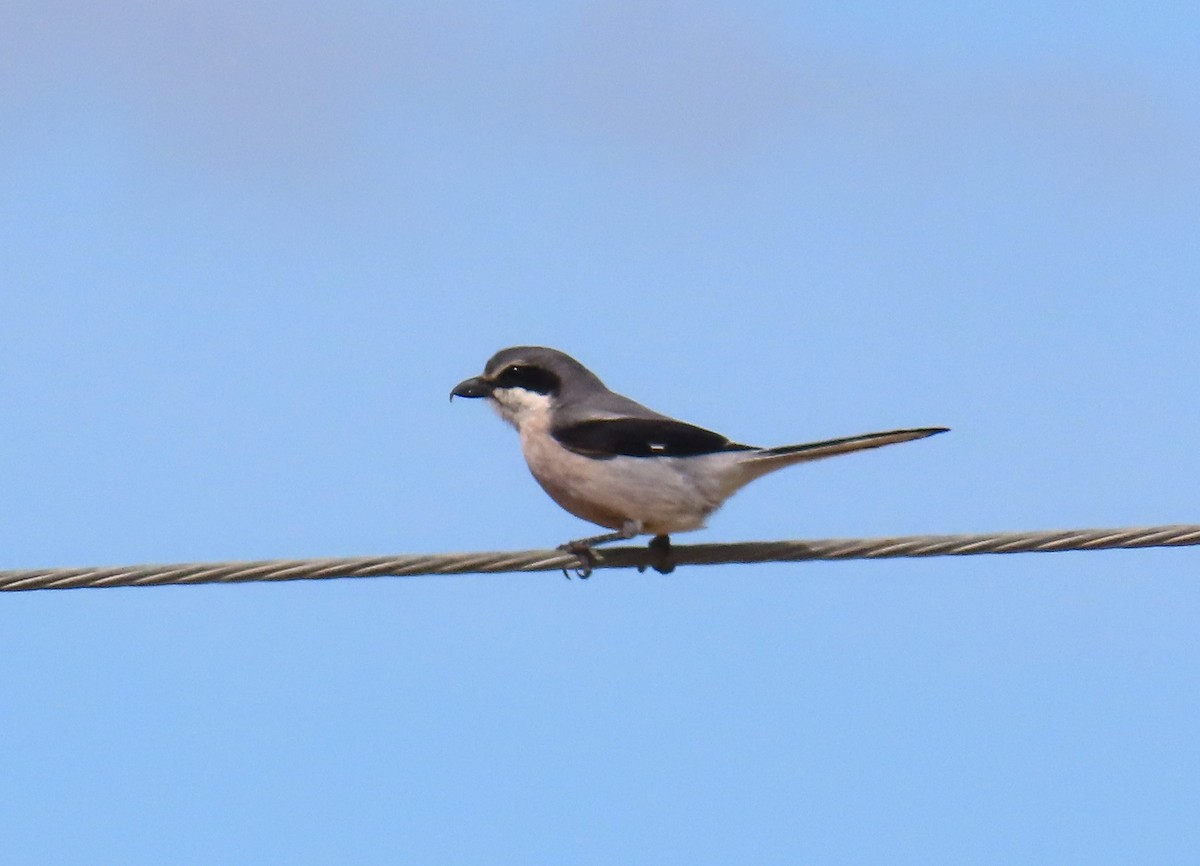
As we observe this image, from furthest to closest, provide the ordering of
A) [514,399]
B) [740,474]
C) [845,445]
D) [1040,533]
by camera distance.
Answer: [514,399]
[740,474]
[845,445]
[1040,533]

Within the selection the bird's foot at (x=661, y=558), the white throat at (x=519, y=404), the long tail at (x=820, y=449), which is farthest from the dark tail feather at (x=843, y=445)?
the white throat at (x=519, y=404)

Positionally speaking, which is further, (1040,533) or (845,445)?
(845,445)

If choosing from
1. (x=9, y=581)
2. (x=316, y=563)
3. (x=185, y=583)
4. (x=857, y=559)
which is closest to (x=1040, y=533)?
(x=857, y=559)

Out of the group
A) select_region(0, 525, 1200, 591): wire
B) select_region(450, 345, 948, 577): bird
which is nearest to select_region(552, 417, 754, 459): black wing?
select_region(450, 345, 948, 577): bird

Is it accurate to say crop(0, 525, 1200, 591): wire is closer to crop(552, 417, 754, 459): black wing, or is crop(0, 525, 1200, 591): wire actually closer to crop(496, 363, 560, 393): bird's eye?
crop(552, 417, 754, 459): black wing

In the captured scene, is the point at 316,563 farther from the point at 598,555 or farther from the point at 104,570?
the point at 598,555

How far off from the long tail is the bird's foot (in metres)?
0.53

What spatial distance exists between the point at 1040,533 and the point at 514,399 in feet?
11.7

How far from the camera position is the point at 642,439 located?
7633 millimetres

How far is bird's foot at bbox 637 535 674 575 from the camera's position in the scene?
6.91 m

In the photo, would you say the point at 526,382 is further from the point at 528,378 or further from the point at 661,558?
the point at 661,558

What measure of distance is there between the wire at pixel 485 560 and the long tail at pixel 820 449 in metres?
0.76

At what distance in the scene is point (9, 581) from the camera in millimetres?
5742

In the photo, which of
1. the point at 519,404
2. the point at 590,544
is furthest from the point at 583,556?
the point at 519,404
